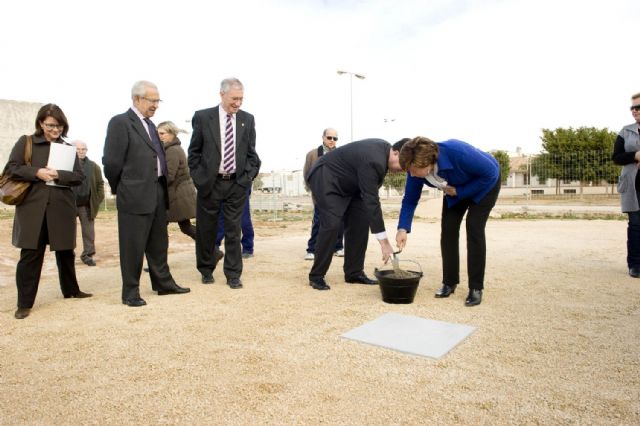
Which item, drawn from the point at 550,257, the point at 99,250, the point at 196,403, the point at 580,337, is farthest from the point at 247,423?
the point at 99,250

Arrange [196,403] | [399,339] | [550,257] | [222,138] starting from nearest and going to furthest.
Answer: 1. [196,403]
2. [399,339]
3. [222,138]
4. [550,257]

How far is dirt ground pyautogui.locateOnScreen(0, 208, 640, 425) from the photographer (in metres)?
2.19

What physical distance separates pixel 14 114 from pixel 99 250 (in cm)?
2731

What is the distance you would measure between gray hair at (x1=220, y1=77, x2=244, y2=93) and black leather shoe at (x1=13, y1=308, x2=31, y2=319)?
258 centimetres

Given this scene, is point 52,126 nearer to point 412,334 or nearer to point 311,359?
point 311,359

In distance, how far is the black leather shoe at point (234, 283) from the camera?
487 centimetres

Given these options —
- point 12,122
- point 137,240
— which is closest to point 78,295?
point 137,240

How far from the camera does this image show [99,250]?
8.46 meters

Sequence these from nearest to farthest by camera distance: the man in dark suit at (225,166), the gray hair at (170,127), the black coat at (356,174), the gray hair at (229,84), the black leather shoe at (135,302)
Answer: the black leather shoe at (135,302) → the black coat at (356,174) → the gray hair at (229,84) → the man in dark suit at (225,166) → the gray hair at (170,127)

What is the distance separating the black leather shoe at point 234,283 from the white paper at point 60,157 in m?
1.80

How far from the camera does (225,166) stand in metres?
4.90

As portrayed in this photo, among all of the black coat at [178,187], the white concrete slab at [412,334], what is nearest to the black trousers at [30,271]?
the black coat at [178,187]

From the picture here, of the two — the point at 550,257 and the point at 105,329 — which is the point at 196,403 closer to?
the point at 105,329

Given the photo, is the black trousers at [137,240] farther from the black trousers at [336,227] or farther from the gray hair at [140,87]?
the black trousers at [336,227]
